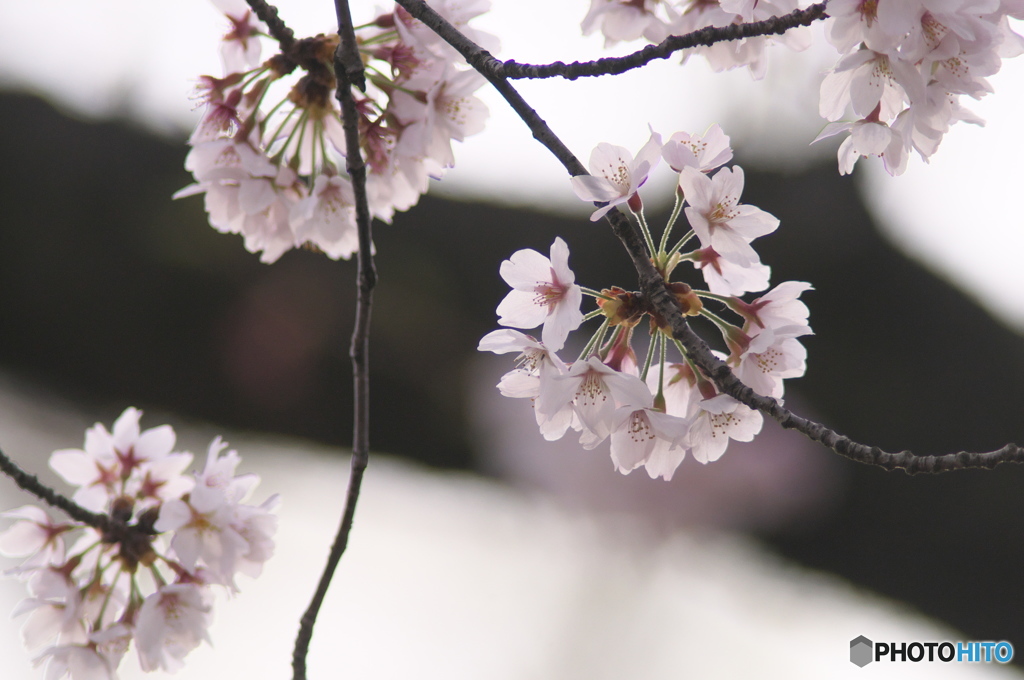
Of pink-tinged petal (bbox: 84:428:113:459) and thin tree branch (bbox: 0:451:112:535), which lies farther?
pink-tinged petal (bbox: 84:428:113:459)

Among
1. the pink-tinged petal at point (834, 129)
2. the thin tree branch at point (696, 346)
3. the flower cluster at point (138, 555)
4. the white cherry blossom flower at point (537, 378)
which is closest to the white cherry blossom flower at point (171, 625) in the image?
the flower cluster at point (138, 555)

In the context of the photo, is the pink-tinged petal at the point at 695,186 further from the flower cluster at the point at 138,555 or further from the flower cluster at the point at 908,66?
the flower cluster at the point at 138,555

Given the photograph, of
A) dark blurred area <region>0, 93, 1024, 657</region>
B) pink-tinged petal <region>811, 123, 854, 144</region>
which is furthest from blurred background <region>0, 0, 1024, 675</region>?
pink-tinged petal <region>811, 123, 854, 144</region>

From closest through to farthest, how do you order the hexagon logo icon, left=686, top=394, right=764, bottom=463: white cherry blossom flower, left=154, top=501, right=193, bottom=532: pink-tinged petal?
left=686, top=394, right=764, bottom=463: white cherry blossom flower < left=154, top=501, right=193, bottom=532: pink-tinged petal < the hexagon logo icon

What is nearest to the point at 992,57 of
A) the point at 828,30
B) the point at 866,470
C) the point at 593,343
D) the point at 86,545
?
the point at 828,30

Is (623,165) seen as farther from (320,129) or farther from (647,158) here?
(320,129)

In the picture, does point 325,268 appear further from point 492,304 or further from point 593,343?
point 593,343

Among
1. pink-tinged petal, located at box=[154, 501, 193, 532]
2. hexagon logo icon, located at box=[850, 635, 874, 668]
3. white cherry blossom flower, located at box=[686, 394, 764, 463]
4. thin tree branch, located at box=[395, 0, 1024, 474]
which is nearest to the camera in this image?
thin tree branch, located at box=[395, 0, 1024, 474]

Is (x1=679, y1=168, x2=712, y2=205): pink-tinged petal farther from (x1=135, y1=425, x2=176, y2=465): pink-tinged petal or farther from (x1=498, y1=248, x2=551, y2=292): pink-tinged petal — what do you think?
(x1=135, y1=425, x2=176, y2=465): pink-tinged petal
